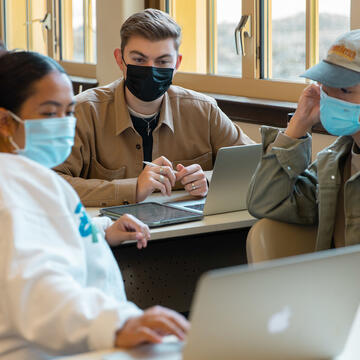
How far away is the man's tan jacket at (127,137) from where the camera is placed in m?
2.60

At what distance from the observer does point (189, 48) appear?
4.33m

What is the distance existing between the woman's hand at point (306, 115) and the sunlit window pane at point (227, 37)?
6.28ft

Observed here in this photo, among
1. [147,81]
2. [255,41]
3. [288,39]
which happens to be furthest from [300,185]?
[255,41]

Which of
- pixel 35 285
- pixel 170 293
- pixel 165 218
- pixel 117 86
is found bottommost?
pixel 170 293

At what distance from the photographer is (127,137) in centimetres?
268

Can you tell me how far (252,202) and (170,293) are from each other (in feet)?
1.86

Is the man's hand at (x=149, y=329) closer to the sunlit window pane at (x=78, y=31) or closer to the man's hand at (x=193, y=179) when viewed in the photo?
the man's hand at (x=193, y=179)

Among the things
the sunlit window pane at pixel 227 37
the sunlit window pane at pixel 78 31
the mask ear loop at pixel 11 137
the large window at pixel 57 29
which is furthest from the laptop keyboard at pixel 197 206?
the sunlit window pane at pixel 78 31

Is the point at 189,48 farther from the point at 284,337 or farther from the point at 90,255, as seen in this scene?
the point at 284,337

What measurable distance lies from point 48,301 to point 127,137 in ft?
5.32

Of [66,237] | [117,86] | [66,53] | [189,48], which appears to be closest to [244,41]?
[189,48]

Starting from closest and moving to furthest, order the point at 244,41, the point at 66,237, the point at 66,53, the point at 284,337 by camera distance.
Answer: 1. the point at 284,337
2. the point at 66,237
3. the point at 244,41
4. the point at 66,53

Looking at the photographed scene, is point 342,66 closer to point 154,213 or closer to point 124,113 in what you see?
point 154,213

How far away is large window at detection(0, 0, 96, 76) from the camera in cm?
557
